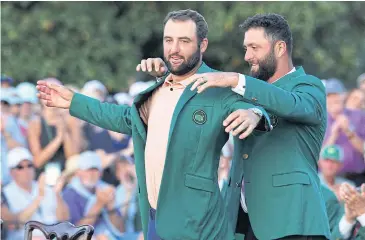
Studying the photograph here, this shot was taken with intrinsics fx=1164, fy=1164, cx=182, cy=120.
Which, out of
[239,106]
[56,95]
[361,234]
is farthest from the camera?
[361,234]

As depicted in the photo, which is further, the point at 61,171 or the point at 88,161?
the point at 61,171

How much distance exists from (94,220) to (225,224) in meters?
4.32

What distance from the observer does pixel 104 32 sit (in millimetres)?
16438

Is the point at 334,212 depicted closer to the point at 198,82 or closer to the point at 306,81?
the point at 306,81

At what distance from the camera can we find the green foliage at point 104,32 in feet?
52.8

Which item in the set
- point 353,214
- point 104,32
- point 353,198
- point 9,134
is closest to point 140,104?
point 353,198

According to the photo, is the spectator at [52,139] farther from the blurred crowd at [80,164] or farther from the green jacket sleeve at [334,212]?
the green jacket sleeve at [334,212]

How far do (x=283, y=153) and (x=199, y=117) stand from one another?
20.5 inches

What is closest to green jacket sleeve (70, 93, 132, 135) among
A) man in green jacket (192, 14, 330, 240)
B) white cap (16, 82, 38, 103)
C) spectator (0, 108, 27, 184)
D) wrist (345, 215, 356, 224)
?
man in green jacket (192, 14, 330, 240)

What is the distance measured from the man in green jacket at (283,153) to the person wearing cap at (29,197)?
409 cm

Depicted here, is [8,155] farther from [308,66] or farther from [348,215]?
[308,66]

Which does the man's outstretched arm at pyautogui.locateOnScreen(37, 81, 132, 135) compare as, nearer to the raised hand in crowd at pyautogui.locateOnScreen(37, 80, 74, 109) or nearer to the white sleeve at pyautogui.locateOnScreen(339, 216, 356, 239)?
the raised hand in crowd at pyautogui.locateOnScreen(37, 80, 74, 109)

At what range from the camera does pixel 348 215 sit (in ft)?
27.8

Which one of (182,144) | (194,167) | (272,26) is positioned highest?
(272,26)
